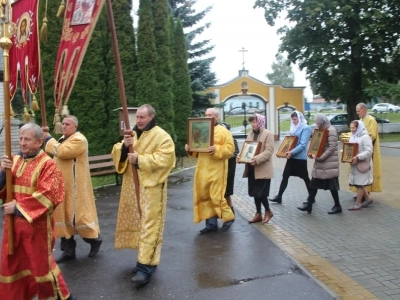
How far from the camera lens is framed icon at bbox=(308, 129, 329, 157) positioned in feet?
26.0

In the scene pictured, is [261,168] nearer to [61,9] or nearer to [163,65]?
[61,9]

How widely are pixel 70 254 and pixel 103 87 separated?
32.0ft

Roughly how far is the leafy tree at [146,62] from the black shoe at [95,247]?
10395 mm

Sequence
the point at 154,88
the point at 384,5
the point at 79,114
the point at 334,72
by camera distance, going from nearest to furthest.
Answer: the point at 79,114
the point at 154,88
the point at 384,5
the point at 334,72

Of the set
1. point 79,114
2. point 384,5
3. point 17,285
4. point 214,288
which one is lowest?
point 214,288

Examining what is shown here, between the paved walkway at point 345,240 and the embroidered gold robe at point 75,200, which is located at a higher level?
the embroidered gold robe at point 75,200

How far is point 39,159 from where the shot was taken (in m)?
3.94

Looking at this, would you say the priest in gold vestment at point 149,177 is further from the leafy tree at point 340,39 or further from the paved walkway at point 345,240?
the leafy tree at point 340,39

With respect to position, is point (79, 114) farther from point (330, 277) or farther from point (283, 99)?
point (283, 99)

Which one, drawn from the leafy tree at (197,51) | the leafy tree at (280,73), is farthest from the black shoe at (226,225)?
the leafy tree at (280,73)

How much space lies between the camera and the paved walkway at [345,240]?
4.88 m

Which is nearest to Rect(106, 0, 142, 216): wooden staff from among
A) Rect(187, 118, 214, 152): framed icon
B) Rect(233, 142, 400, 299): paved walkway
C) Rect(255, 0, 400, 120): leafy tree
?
Rect(187, 118, 214, 152): framed icon

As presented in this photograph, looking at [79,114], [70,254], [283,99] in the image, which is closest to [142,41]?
[79,114]

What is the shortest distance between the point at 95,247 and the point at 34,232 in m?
2.11
